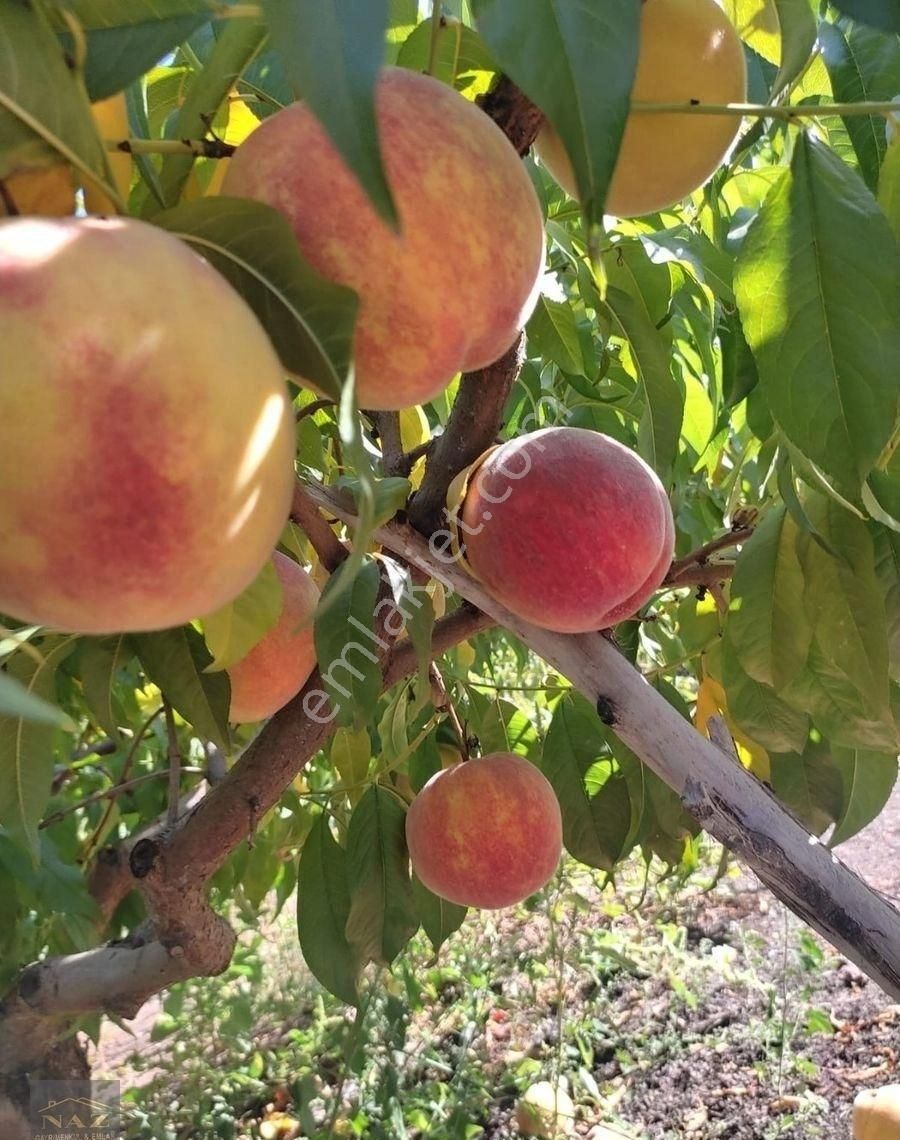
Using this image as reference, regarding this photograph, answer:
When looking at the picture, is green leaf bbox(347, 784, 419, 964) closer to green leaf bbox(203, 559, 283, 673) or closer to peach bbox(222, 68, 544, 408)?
green leaf bbox(203, 559, 283, 673)

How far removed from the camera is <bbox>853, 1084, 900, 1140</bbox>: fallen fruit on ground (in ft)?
6.04

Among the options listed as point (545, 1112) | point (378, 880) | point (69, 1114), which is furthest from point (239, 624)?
point (545, 1112)

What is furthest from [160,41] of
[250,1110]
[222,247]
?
[250,1110]

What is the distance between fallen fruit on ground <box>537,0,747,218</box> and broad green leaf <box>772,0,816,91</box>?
0.10 feet

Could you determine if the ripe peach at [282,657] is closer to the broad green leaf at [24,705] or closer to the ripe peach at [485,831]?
the ripe peach at [485,831]

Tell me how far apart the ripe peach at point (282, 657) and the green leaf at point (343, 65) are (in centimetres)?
68

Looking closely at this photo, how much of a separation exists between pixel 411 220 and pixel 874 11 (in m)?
0.22

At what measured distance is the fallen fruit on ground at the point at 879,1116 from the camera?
184 cm

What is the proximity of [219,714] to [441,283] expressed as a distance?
56 cm

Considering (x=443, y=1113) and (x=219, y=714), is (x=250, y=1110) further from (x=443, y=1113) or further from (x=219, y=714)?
(x=219, y=714)

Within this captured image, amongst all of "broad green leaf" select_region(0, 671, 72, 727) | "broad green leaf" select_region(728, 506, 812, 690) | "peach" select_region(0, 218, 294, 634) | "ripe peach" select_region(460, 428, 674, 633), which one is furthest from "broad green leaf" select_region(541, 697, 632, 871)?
"broad green leaf" select_region(0, 671, 72, 727)

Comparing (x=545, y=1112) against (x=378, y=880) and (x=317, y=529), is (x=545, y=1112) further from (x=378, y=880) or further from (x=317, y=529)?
(x=317, y=529)

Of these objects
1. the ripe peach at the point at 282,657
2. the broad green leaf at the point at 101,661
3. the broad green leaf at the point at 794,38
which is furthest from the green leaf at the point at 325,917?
the broad green leaf at the point at 794,38

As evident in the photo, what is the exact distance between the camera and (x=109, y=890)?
187 centimetres
